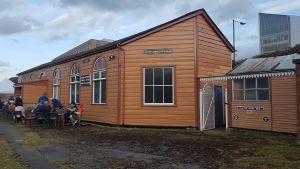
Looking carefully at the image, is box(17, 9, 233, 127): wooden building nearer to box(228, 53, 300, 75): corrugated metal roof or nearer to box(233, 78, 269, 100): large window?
box(233, 78, 269, 100): large window

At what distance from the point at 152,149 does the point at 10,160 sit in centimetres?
411

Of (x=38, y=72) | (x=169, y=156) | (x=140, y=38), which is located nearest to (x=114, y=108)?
(x=140, y=38)

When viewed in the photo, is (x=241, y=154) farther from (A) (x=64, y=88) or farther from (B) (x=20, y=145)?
(A) (x=64, y=88)

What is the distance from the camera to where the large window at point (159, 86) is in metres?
17.6

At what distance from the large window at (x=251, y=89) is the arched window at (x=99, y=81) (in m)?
6.85

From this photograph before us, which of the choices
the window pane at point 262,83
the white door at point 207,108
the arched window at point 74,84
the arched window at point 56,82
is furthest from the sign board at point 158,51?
the arched window at point 56,82

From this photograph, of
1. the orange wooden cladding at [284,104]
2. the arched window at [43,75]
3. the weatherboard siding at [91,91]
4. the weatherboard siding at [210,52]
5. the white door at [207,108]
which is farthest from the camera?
the arched window at [43,75]

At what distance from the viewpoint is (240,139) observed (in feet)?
45.0

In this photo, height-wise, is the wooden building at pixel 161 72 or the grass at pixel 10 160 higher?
the wooden building at pixel 161 72

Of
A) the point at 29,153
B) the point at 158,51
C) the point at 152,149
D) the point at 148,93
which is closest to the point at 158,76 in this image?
the point at 148,93

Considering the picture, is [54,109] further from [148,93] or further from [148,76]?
[148,76]

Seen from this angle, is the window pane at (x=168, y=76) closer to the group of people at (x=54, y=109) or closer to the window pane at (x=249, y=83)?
the window pane at (x=249, y=83)

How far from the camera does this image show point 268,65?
50.8ft

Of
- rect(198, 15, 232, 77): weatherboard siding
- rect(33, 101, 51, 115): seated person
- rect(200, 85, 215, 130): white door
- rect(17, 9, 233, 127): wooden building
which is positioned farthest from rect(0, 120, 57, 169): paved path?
rect(198, 15, 232, 77): weatherboard siding
